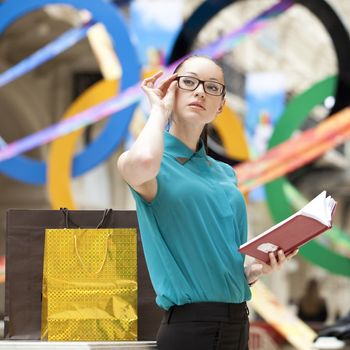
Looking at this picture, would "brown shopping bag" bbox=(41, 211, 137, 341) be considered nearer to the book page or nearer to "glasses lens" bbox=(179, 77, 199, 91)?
"glasses lens" bbox=(179, 77, 199, 91)

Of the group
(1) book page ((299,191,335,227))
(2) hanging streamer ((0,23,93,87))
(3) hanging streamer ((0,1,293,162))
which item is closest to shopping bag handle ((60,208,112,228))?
(1) book page ((299,191,335,227))

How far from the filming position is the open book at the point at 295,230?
2129 mm

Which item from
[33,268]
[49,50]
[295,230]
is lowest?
[33,268]

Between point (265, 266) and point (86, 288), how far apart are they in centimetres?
53

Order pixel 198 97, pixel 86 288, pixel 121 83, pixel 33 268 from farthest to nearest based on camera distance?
pixel 121 83 → pixel 33 268 → pixel 86 288 → pixel 198 97

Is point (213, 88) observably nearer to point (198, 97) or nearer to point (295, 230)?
point (198, 97)

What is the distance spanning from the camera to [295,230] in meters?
2.19

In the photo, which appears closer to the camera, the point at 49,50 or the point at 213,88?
the point at 213,88

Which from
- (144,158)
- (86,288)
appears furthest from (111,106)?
(144,158)

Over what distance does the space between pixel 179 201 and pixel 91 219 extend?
1.69 feet

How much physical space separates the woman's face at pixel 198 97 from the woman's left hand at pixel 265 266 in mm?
360

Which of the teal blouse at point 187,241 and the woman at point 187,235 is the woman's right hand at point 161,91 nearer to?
the woman at point 187,235

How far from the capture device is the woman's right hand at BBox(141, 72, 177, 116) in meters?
2.21

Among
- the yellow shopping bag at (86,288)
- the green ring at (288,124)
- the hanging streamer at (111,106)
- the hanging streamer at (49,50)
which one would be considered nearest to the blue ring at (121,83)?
the hanging streamer at (111,106)
